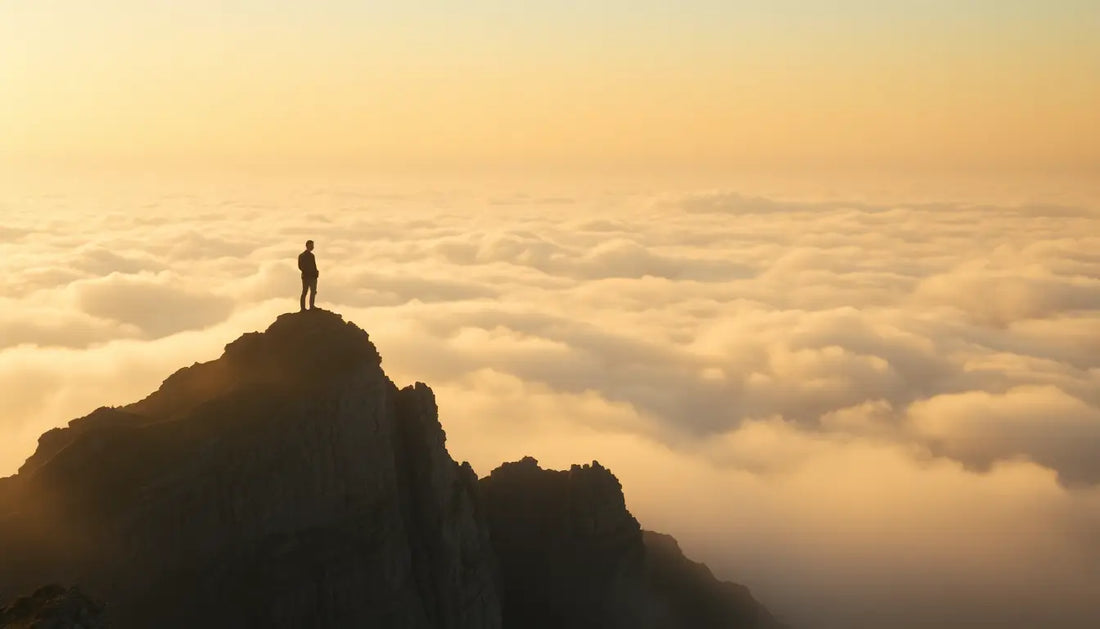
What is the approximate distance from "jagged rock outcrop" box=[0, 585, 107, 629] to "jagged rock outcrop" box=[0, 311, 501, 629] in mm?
7594

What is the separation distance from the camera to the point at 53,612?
20.3 m

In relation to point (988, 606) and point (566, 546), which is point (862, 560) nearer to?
point (988, 606)

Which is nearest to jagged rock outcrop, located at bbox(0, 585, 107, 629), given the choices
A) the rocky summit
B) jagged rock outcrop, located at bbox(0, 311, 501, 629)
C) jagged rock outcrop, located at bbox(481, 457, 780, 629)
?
the rocky summit

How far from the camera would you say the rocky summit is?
29438mm

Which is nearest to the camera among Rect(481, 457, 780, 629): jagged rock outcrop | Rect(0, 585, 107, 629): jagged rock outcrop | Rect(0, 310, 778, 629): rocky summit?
Rect(0, 585, 107, 629): jagged rock outcrop

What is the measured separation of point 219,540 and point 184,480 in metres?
2.61

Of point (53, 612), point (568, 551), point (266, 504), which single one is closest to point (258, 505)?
point (266, 504)

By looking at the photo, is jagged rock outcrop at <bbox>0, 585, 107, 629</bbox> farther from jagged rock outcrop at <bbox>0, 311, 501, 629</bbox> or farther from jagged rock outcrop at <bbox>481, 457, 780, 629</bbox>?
jagged rock outcrop at <bbox>481, 457, 780, 629</bbox>

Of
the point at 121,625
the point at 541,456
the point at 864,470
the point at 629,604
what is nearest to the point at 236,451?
the point at 121,625

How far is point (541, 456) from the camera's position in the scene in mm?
164500

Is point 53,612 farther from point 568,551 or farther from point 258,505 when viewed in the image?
point 568,551

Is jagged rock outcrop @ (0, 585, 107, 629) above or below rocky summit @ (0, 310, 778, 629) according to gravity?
below

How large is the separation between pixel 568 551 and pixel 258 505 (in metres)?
21.0

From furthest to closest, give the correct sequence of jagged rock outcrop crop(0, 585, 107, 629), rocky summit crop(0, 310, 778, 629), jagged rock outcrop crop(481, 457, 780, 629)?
jagged rock outcrop crop(481, 457, 780, 629)
rocky summit crop(0, 310, 778, 629)
jagged rock outcrop crop(0, 585, 107, 629)
